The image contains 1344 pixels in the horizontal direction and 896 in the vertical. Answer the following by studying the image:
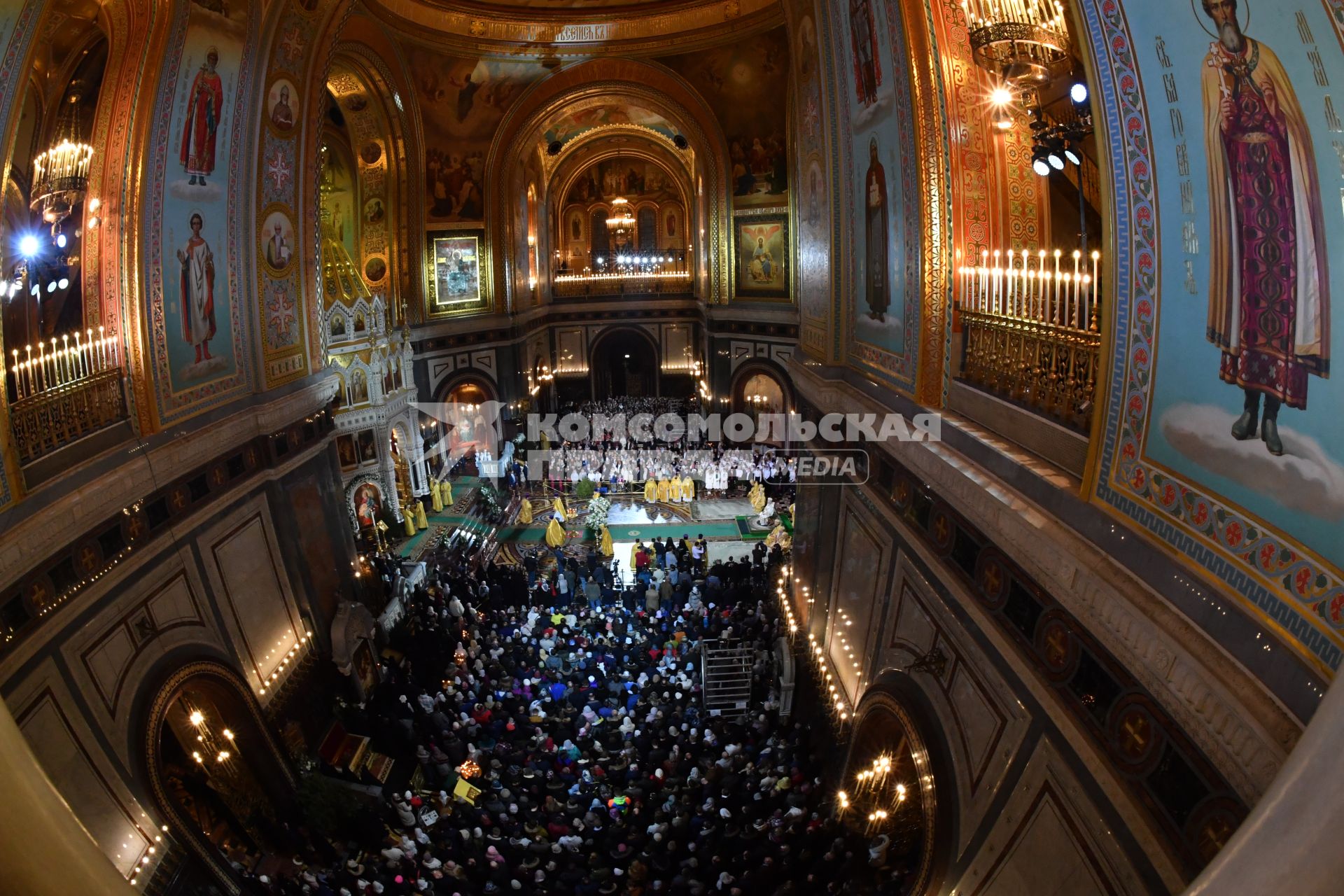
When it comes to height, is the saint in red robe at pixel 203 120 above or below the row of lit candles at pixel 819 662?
above

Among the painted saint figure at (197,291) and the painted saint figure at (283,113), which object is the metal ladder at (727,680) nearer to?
the painted saint figure at (197,291)

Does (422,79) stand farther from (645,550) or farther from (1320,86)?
(1320,86)

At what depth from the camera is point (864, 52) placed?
7301 mm

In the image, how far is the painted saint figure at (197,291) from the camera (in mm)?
8367

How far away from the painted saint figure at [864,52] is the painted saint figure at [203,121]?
6.60m

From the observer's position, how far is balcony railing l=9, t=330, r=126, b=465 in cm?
623

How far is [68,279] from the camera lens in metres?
7.75

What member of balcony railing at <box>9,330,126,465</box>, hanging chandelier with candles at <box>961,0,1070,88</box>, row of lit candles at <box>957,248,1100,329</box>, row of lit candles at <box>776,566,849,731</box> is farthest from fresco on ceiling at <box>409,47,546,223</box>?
row of lit candles at <box>957,248,1100,329</box>

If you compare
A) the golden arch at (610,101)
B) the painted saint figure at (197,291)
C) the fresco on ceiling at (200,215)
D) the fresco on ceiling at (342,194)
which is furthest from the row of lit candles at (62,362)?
the golden arch at (610,101)

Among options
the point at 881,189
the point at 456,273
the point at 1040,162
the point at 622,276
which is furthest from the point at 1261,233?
the point at 622,276

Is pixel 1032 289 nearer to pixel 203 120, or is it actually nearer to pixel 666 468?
pixel 203 120

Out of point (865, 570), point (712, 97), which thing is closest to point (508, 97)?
point (712, 97)

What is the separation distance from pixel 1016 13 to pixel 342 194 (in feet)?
56.1

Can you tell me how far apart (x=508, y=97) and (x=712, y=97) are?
5.45 m
